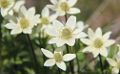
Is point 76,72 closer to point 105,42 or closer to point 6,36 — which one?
point 105,42

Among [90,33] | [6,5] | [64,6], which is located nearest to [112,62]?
[90,33]

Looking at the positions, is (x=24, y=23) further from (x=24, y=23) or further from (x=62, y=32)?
(x=62, y=32)

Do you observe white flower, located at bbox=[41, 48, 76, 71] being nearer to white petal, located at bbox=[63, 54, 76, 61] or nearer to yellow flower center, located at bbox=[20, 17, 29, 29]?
white petal, located at bbox=[63, 54, 76, 61]

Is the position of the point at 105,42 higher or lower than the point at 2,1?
lower

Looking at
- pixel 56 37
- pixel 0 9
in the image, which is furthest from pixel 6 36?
pixel 56 37

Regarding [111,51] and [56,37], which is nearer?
[56,37]

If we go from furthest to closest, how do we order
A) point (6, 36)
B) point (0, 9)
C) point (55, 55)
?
point (6, 36) < point (0, 9) < point (55, 55)
